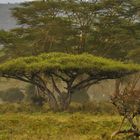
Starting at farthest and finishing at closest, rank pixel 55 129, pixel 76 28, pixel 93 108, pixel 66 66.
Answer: pixel 76 28
pixel 93 108
pixel 66 66
pixel 55 129

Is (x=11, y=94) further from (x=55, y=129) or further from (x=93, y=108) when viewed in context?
(x=55, y=129)

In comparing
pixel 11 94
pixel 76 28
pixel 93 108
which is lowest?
pixel 11 94

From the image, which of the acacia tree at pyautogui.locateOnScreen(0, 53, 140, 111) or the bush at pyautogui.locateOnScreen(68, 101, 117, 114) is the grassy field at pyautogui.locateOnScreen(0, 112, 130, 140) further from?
the bush at pyautogui.locateOnScreen(68, 101, 117, 114)

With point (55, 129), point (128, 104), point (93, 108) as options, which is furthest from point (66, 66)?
point (128, 104)

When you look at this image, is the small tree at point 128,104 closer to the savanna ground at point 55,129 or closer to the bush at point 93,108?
the savanna ground at point 55,129

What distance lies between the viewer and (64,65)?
37.2 metres

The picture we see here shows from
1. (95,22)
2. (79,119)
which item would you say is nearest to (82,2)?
(95,22)

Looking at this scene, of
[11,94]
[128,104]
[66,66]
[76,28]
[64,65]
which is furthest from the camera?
[11,94]

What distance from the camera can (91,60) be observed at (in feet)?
123

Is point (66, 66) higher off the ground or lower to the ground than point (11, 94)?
higher

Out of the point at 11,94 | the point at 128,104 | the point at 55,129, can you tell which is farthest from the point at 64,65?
the point at 11,94

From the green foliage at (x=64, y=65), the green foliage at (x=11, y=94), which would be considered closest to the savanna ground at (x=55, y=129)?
the green foliage at (x=64, y=65)

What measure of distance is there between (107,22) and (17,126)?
21882 millimetres

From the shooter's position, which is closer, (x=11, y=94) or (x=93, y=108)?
(x=93, y=108)
